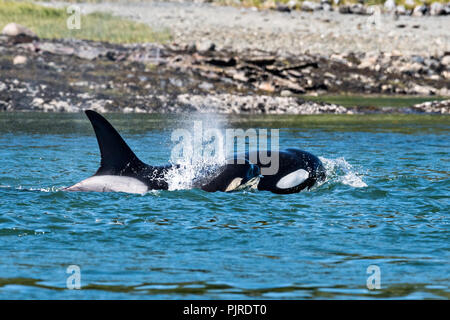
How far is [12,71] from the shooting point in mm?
37438

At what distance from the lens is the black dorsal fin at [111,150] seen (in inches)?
507

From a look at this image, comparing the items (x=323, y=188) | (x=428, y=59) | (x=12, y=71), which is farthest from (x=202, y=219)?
(x=428, y=59)

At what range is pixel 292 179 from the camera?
45.4ft

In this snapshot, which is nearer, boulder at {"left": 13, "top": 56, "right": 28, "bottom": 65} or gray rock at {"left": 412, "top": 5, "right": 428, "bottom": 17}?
boulder at {"left": 13, "top": 56, "right": 28, "bottom": 65}

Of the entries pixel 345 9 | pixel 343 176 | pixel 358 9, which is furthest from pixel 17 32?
pixel 343 176

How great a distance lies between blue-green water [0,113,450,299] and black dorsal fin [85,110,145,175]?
455 millimetres

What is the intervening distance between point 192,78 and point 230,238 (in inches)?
1169

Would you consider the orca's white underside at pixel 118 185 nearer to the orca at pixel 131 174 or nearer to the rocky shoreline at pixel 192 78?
the orca at pixel 131 174

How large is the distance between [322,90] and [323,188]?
95.2 ft

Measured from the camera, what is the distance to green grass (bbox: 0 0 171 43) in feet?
155

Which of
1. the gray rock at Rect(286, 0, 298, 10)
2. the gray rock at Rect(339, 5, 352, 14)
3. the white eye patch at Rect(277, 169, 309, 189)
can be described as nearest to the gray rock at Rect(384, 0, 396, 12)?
the gray rock at Rect(339, 5, 352, 14)

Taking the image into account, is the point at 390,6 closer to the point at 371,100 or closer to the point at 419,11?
the point at 419,11

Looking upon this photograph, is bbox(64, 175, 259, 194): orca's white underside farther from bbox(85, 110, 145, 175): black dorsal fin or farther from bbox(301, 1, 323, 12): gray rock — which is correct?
bbox(301, 1, 323, 12): gray rock
